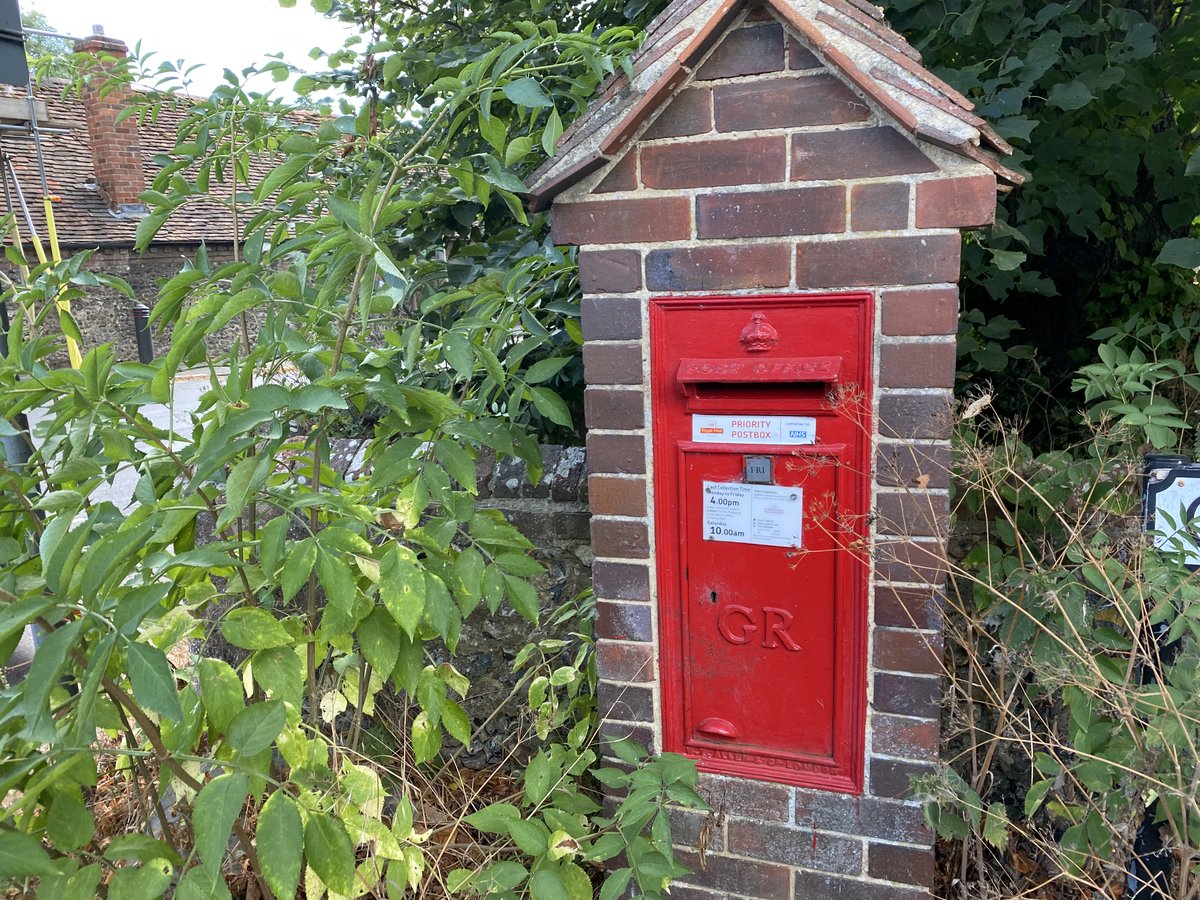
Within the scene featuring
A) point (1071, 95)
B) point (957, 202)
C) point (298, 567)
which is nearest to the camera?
point (298, 567)

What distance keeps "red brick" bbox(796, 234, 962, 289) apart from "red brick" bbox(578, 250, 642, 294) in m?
0.36

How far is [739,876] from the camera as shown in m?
2.13

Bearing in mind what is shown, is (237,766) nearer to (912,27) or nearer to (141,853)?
(141,853)

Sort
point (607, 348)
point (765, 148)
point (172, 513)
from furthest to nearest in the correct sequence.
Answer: point (607, 348), point (765, 148), point (172, 513)

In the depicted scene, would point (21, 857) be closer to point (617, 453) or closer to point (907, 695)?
point (617, 453)

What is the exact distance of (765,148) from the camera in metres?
1.78

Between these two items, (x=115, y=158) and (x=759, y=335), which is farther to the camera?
(x=115, y=158)

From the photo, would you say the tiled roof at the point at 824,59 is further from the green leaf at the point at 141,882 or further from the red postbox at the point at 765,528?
the green leaf at the point at 141,882

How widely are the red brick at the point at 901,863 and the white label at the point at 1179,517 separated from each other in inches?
33.9

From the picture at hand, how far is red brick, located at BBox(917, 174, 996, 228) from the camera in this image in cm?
166

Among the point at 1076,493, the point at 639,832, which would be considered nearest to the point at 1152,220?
the point at 1076,493

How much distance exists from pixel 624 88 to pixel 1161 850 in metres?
1.99

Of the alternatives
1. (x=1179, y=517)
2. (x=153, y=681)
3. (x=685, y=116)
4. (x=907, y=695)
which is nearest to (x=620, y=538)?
(x=907, y=695)

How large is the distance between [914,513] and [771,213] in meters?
0.70
